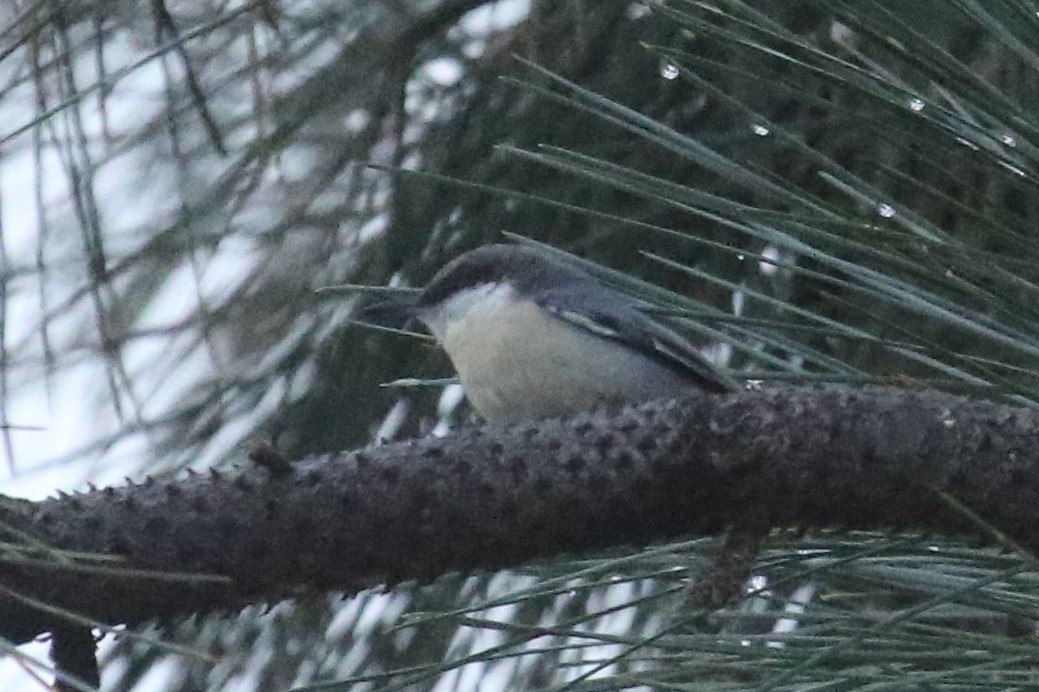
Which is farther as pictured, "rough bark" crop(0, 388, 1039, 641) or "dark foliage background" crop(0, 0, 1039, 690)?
"dark foliage background" crop(0, 0, 1039, 690)

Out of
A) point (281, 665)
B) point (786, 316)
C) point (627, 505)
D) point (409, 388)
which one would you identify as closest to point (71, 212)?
point (409, 388)

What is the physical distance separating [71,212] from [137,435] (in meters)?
0.26

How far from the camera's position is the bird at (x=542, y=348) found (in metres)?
1.71

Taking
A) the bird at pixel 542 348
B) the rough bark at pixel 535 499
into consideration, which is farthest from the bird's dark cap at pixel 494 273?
the rough bark at pixel 535 499

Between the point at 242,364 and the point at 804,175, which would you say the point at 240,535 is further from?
the point at 804,175

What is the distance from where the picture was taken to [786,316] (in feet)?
5.32

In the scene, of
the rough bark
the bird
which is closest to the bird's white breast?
the bird

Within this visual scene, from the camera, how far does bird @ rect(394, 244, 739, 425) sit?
171 cm

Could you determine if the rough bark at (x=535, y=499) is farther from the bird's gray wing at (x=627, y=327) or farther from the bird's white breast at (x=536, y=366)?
the bird's white breast at (x=536, y=366)

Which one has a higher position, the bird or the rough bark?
the bird

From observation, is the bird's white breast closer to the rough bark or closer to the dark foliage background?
the dark foliage background

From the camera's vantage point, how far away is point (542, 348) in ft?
5.91

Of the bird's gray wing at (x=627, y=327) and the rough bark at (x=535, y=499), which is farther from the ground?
the bird's gray wing at (x=627, y=327)

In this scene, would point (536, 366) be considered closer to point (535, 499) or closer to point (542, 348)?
point (542, 348)
